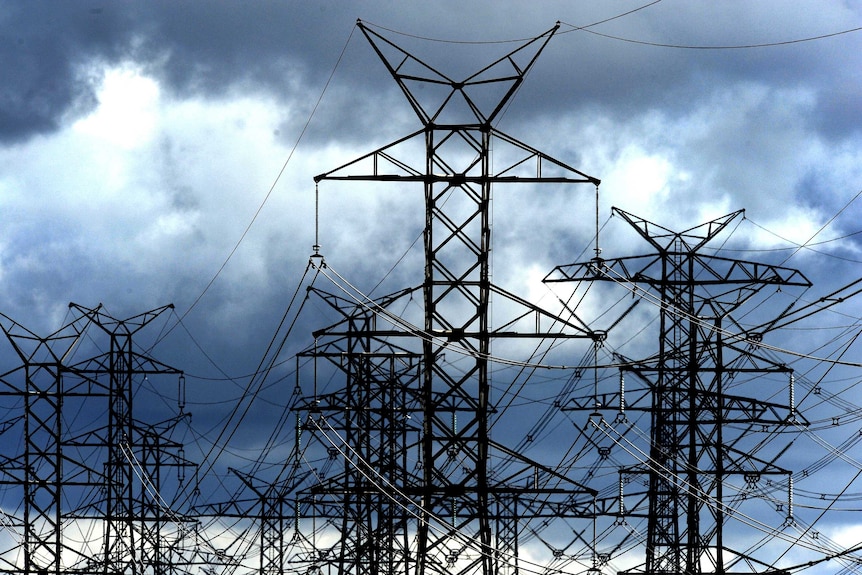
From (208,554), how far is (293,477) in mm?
10804

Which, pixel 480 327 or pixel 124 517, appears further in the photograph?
pixel 124 517

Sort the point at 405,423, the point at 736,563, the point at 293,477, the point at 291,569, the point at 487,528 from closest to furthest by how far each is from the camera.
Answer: the point at 487,528, the point at 736,563, the point at 405,423, the point at 293,477, the point at 291,569

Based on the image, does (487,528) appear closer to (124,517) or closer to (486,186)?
(486,186)

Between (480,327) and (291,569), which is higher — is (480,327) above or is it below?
below

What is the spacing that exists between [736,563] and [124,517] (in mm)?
21851

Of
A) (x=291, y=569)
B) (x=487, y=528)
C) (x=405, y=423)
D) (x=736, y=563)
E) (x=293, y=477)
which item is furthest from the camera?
(x=291, y=569)

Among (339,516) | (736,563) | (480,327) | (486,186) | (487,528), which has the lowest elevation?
(487,528)

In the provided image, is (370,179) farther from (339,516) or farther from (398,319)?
(339,516)

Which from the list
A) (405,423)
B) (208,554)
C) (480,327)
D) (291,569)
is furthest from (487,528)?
(208,554)

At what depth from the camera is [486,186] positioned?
Result: 32.6 metres

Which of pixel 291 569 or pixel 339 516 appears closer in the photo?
pixel 339 516

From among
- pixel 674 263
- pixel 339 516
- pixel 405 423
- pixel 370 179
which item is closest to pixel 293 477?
pixel 339 516

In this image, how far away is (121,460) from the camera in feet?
201

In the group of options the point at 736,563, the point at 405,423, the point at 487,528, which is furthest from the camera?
the point at 405,423
